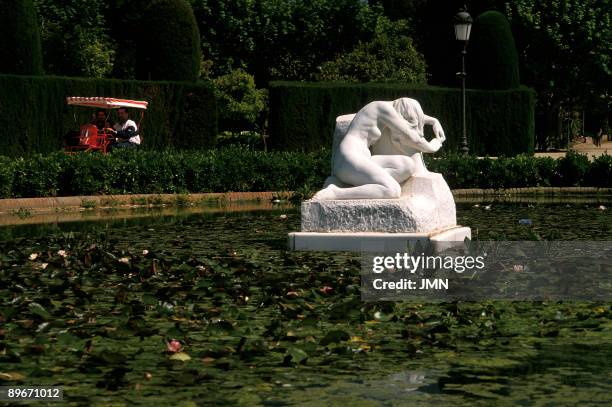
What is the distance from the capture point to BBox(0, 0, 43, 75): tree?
26203 mm

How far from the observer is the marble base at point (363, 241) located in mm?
12023

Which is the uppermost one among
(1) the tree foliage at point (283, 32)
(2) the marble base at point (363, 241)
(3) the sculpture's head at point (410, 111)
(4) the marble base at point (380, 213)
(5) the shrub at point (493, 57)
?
(1) the tree foliage at point (283, 32)

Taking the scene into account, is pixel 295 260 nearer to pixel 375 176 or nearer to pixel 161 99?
pixel 375 176

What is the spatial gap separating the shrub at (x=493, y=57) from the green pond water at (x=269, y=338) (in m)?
23.0

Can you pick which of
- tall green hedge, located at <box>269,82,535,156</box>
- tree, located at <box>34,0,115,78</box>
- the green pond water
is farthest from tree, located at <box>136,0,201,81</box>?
the green pond water

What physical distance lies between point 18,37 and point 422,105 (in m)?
10.5

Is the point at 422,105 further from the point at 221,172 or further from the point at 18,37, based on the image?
the point at 18,37

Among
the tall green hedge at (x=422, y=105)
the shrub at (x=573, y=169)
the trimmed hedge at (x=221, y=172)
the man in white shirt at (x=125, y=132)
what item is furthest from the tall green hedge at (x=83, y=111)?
the shrub at (x=573, y=169)

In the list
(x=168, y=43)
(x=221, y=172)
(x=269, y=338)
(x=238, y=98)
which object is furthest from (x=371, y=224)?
(x=238, y=98)

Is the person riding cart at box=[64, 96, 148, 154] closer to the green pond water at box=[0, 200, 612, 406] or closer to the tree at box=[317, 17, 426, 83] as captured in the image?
the green pond water at box=[0, 200, 612, 406]

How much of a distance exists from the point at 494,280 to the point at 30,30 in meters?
18.8

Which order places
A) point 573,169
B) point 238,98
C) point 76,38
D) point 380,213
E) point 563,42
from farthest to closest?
point 563,42
point 76,38
point 238,98
point 573,169
point 380,213

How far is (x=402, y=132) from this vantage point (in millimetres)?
12734

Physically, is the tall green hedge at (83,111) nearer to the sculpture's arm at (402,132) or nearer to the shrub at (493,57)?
the shrub at (493,57)
